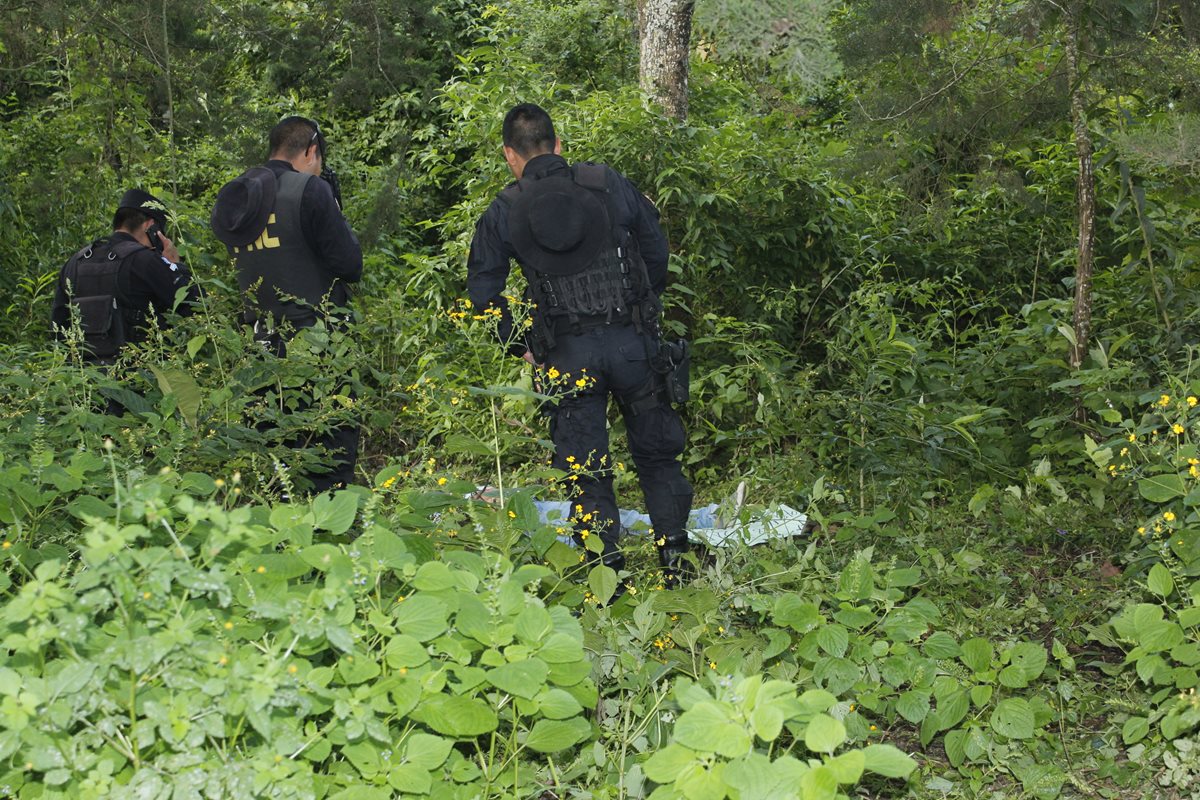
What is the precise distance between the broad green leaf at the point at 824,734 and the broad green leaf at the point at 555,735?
2.08 ft

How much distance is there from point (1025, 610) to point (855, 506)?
1196mm

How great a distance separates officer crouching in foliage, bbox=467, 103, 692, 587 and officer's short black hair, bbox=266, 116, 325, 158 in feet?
3.87

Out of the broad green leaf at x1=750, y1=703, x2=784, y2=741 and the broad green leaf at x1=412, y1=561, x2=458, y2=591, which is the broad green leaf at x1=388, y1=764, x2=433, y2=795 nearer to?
the broad green leaf at x1=412, y1=561, x2=458, y2=591

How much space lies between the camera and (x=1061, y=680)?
3.78m

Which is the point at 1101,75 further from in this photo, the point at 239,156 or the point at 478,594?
the point at 239,156

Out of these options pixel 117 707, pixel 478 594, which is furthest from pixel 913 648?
pixel 117 707

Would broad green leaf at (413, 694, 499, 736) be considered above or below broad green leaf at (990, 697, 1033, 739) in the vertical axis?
above

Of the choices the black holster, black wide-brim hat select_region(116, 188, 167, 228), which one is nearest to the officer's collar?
the black holster

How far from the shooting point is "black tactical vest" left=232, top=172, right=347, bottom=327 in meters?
5.24

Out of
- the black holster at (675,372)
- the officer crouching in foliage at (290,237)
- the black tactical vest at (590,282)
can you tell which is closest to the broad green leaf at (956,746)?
the black holster at (675,372)

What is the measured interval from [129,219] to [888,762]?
462cm

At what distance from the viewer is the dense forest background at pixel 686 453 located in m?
2.20

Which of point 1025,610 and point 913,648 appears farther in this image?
point 1025,610

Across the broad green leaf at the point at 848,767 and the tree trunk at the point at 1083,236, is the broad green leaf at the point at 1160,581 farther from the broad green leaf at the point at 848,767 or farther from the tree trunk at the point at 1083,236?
the tree trunk at the point at 1083,236
